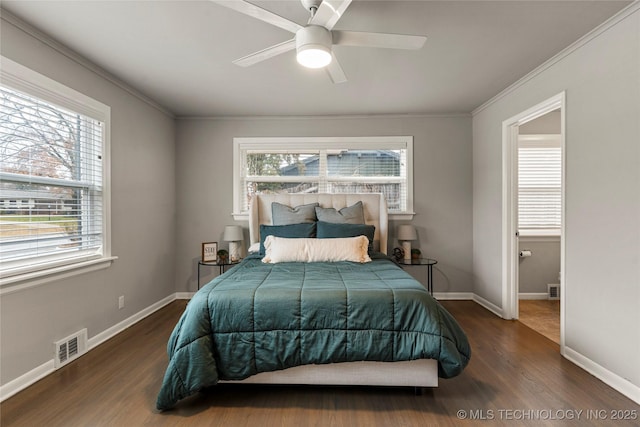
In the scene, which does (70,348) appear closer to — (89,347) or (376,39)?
(89,347)

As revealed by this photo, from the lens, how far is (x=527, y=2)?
2.00 meters

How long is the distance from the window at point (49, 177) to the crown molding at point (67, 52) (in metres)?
0.27

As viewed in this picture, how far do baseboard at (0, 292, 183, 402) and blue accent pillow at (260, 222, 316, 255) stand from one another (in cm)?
149

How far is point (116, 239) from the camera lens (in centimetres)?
316

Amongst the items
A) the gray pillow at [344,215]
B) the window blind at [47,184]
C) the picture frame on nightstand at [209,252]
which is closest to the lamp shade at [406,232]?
the gray pillow at [344,215]

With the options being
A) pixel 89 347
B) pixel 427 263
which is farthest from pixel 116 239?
pixel 427 263

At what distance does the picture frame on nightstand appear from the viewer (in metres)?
3.96

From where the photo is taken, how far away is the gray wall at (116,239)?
85.9 inches

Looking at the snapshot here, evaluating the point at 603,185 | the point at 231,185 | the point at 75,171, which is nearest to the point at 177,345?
the point at 75,171

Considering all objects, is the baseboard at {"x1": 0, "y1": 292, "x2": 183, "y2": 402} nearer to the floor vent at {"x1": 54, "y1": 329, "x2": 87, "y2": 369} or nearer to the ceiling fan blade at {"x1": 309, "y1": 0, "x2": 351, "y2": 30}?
the floor vent at {"x1": 54, "y1": 329, "x2": 87, "y2": 369}

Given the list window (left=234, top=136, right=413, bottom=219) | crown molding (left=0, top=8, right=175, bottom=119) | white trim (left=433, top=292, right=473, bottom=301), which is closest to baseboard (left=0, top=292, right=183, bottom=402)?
window (left=234, top=136, right=413, bottom=219)

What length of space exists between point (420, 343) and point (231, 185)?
3230mm

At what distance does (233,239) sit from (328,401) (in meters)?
2.48

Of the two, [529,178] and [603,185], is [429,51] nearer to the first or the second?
[603,185]
